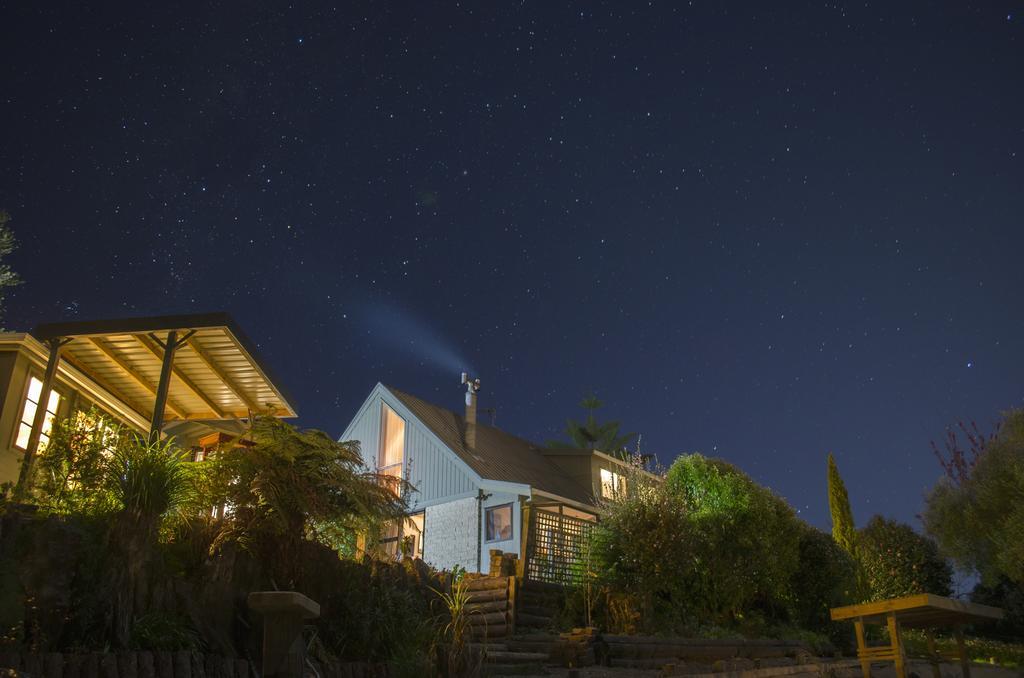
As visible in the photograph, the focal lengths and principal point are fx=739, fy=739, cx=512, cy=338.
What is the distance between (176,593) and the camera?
7449 millimetres

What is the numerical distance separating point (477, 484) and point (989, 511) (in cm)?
1409

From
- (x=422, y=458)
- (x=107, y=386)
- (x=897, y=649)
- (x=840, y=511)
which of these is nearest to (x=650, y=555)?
(x=897, y=649)

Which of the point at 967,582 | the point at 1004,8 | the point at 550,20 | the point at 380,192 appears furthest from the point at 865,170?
the point at 380,192

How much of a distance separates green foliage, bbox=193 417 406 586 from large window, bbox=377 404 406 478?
14250mm

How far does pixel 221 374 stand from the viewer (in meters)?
13.9

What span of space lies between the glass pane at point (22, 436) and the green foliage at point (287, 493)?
19.2ft

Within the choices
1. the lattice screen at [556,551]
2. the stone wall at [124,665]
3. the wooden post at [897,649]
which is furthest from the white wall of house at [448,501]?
the stone wall at [124,665]

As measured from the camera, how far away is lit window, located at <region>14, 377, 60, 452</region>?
13.2 meters

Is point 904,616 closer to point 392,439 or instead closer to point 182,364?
point 182,364

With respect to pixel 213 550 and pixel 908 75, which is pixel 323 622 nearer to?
pixel 213 550

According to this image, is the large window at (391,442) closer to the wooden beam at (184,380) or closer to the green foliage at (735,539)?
the wooden beam at (184,380)

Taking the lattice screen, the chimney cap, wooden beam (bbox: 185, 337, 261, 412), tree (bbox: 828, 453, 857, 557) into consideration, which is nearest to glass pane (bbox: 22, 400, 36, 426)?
wooden beam (bbox: 185, 337, 261, 412)

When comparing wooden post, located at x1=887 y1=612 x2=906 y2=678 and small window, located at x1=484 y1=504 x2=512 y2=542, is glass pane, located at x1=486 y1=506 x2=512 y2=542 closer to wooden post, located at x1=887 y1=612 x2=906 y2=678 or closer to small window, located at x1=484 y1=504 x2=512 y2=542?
small window, located at x1=484 y1=504 x2=512 y2=542

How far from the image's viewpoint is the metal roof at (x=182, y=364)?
12102mm
